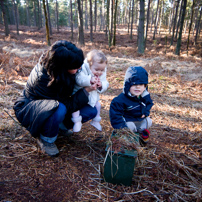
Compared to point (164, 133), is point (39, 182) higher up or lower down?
higher up

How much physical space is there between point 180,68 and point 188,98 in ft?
13.0


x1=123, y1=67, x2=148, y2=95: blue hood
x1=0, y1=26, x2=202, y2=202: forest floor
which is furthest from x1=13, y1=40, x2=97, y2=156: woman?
x1=123, y1=67, x2=148, y2=95: blue hood

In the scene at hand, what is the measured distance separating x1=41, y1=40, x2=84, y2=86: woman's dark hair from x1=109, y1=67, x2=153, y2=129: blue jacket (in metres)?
0.88

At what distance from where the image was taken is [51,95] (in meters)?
2.21

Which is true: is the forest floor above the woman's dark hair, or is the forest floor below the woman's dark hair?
below

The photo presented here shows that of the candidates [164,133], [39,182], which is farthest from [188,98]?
[39,182]

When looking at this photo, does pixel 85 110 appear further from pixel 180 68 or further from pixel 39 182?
pixel 180 68

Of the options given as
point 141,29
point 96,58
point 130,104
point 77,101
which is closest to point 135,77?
Answer: point 130,104

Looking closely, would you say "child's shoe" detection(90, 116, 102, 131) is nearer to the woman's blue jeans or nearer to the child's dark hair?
the woman's blue jeans

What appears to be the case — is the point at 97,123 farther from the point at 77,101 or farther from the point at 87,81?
the point at 87,81

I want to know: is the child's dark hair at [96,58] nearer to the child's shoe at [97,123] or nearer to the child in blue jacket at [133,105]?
the child in blue jacket at [133,105]

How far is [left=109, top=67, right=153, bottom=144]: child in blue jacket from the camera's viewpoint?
243cm

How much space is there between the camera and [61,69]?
77.4 inches

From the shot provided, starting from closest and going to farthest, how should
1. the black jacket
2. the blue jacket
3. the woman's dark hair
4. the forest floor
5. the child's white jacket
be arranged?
1. the forest floor
2. the woman's dark hair
3. the black jacket
4. the child's white jacket
5. the blue jacket
